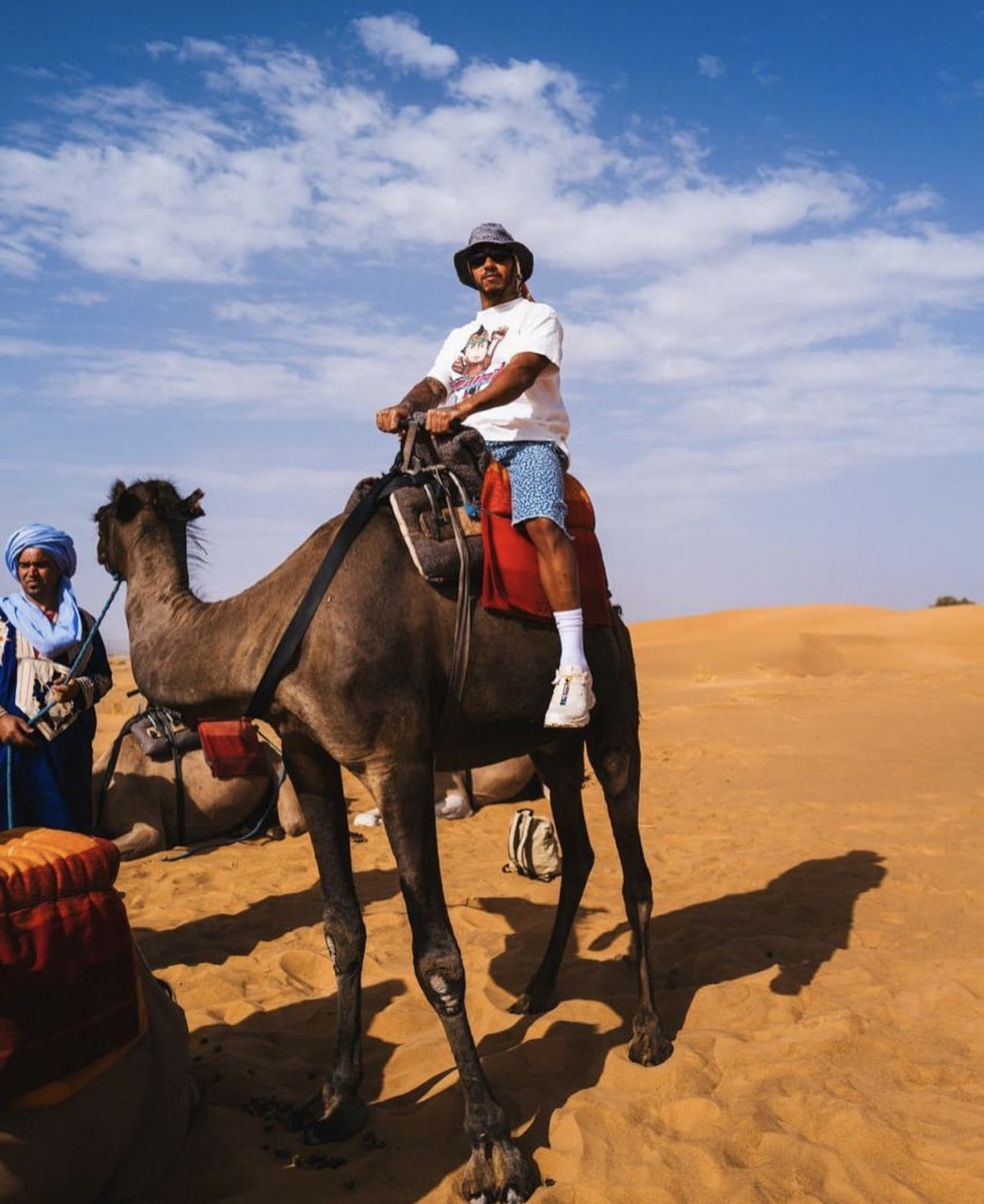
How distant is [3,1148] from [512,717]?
2.23m

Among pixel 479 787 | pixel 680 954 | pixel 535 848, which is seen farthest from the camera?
pixel 479 787

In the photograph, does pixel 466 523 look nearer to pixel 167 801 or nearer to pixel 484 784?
pixel 167 801

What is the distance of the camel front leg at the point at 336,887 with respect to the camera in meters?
3.90

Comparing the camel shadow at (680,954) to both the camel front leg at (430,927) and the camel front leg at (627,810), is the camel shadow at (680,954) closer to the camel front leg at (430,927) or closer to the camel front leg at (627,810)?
the camel front leg at (430,927)

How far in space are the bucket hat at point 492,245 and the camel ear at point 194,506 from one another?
163 cm

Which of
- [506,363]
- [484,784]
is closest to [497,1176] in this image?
[506,363]

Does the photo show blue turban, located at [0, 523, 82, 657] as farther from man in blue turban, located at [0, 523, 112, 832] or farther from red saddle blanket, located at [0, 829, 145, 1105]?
red saddle blanket, located at [0, 829, 145, 1105]

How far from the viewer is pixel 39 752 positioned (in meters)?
4.98

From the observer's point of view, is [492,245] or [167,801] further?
[167,801]

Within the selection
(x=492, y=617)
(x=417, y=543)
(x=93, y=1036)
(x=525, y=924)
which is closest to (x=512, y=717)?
(x=492, y=617)

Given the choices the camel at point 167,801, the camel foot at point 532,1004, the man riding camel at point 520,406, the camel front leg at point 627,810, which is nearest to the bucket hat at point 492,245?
the man riding camel at point 520,406

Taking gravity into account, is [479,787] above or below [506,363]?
below

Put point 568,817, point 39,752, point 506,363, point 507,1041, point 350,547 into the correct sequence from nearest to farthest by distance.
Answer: point 350,547 < point 506,363 < point 507,1041 < point 39,752 < point 568,817

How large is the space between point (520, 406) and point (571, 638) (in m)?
1.05
